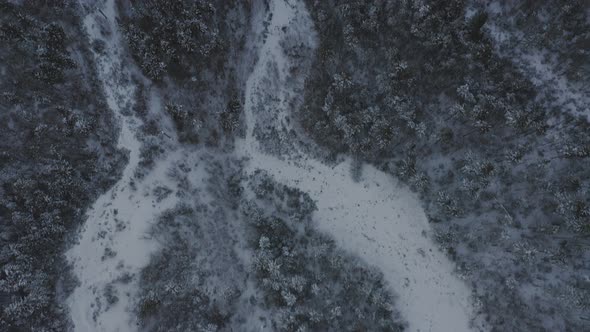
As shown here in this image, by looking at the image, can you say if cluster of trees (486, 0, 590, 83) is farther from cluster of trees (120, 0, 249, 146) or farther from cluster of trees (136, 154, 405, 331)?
cluster of trees (120, 0, 249, 146)

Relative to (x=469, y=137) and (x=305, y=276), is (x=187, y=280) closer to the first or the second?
(x=305, y=276)

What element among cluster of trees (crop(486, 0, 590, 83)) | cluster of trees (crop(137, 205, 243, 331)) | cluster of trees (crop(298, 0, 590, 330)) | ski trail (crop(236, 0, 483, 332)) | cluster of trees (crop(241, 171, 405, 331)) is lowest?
cluster of trees (crop(137, 205, 243, 331))

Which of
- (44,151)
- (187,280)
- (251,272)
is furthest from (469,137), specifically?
(44,151)

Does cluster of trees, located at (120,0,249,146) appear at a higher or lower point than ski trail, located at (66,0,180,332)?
higher

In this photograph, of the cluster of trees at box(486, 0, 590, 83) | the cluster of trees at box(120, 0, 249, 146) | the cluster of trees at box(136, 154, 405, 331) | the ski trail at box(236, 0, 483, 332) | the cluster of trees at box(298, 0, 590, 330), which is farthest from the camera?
the cluster of trees at box(120, 0, 249, 146)

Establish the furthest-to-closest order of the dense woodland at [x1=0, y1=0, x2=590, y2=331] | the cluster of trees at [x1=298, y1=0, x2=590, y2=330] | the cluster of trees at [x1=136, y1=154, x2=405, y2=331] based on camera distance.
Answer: the cluster of trees at [x1=136, y1=154, x2=405, y2=331] → the dense woodland at [x1=0, y1=0, x2=590, y2=331] → the cluster of trees at [x1=298, y1=0, x2=590, y2=330]

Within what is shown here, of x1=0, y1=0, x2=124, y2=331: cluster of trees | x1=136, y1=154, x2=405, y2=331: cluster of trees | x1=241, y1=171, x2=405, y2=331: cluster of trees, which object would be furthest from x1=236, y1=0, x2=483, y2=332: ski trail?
x1=0, y1=0, x2=124, y2=331: cluster of trees

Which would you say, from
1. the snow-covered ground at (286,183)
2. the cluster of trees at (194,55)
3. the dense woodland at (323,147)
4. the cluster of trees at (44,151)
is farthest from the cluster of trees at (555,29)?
the cluster of trees at (44,151)
